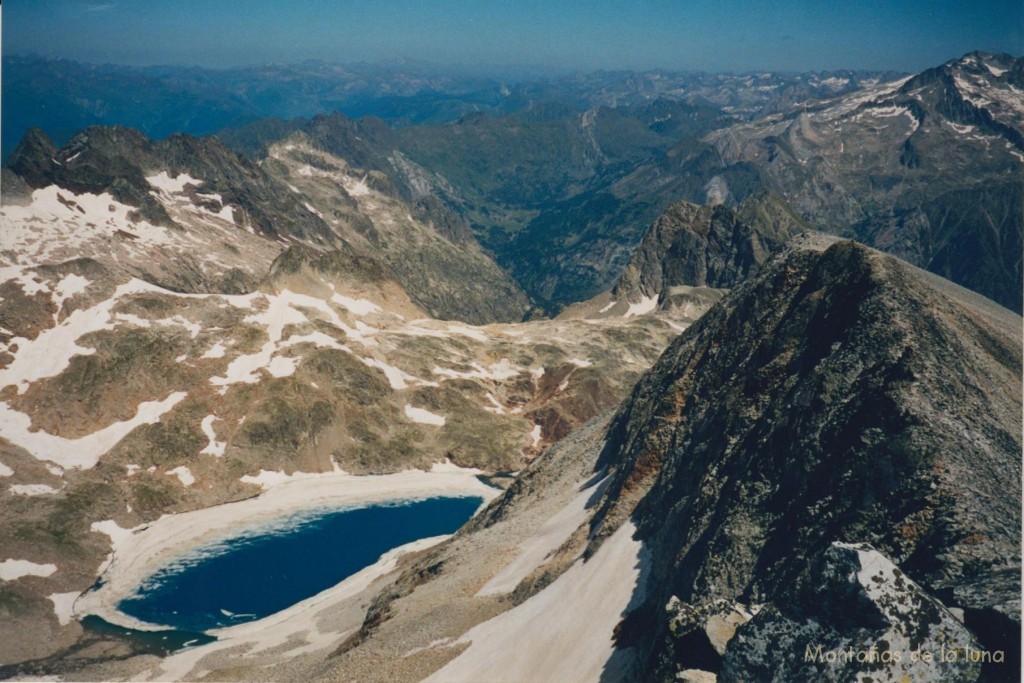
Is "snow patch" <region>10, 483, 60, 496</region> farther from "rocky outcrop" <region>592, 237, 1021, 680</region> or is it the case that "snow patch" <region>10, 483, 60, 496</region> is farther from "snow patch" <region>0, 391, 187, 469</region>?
"rocky outcrop" <region>592, 237, 1021, 680</region>

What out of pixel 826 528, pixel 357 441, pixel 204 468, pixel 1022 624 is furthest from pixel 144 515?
pixel 1022 624

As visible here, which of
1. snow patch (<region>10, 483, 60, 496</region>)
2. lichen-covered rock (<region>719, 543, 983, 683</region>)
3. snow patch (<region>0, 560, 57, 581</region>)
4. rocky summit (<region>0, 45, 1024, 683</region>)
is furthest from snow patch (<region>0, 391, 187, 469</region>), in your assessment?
lichen-covered rock (<region>719, 543, 983, 683</region>)

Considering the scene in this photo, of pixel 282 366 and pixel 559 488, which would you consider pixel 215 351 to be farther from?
pixel 559 488

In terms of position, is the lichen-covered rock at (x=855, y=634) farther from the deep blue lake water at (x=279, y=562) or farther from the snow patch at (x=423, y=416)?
the snow patch at (x=423, y=416)

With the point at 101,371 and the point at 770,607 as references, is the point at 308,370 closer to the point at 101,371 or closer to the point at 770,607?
the point at 101,371

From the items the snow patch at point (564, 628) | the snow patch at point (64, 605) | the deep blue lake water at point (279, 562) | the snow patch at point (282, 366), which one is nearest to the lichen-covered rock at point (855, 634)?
the snow patch at point (564, 628)

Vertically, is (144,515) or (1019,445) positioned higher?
(1019,445)
